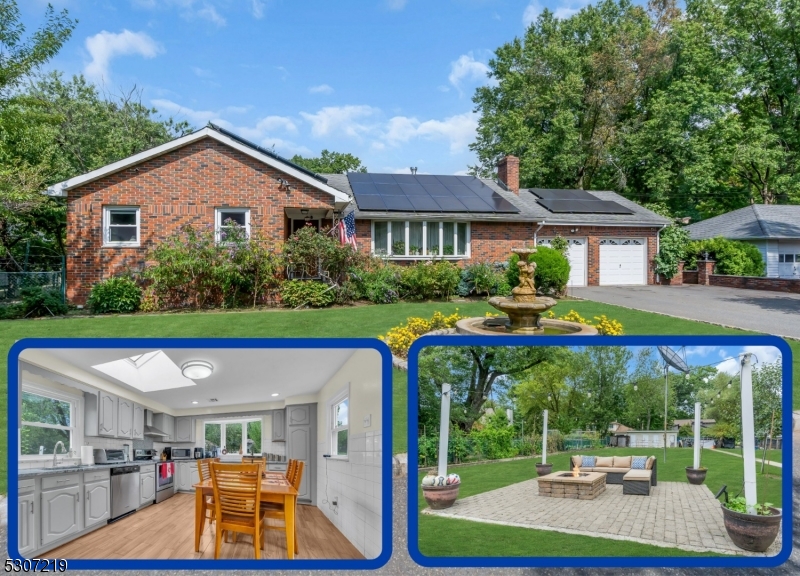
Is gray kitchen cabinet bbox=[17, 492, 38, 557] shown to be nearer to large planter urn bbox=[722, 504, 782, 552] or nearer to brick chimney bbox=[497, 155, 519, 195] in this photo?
large planter urn bbox=[722, 504, 782, 552]

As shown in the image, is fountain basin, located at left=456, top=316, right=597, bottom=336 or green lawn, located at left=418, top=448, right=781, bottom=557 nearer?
green lawn, located at left=418, top=448, right=781, bottom=557

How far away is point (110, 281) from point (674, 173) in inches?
1138

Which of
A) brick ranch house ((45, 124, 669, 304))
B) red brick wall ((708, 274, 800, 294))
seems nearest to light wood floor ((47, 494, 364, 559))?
brick ranch house ((45, 124, 669, 304))

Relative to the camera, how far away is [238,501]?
2.55m

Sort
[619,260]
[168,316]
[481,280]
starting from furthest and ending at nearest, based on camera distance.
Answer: [619,260], [481,280], [168,316]

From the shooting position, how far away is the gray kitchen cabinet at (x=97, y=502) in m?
2.28

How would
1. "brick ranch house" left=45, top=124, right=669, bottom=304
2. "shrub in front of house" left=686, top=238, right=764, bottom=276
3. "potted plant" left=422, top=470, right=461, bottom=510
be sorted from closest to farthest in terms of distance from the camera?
"potted plant" left=422, top=470, right=461, bottom=510 < "brick ranch house" left=45, top=124, right=669, bottom=304 < "shrub in front of house" left=686, top=238, right=764, bottom=276

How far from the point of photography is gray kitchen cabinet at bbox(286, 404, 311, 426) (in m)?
2.57

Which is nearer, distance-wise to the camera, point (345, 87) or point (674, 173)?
point (345, 87)

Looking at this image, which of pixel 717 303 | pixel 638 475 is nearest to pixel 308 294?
pixel 717 303

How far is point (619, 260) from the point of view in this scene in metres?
24.9

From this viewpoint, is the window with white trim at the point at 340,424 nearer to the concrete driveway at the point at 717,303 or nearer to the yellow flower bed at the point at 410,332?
the yellow flower bed at the point at 410,332

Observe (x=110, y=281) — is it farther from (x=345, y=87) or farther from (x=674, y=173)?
(x=674, y=173)

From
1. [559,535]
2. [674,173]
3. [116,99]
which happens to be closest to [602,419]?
[559,535]
